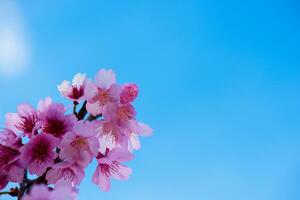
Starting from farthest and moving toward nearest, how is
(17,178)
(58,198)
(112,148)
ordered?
(112,148) < (17,178) < (58,198)

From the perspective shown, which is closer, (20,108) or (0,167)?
(0,167)

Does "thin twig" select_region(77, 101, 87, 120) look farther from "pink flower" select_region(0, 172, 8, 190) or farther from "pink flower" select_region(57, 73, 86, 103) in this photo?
"pink flower" select_region(0, 172, 8, 190)

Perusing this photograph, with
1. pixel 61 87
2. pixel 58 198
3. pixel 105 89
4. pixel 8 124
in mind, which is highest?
pixel 61 87

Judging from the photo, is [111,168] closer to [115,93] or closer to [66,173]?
[66,173]

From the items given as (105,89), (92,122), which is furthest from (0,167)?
(105,89)

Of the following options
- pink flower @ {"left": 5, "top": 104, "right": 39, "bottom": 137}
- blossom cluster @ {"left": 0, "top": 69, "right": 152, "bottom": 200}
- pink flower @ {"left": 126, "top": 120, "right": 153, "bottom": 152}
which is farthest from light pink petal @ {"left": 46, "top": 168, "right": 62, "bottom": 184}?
pink flower @ {"left": 126, "top": 120, "right": 153, "bottom": 152}

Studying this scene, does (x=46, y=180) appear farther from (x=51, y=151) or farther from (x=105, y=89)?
(x=105, y=89)

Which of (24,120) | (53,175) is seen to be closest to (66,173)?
(53,175)
